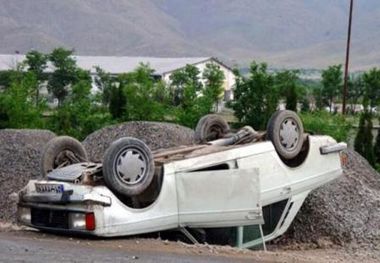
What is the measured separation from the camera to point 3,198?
53.9 ft

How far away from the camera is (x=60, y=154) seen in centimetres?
1197

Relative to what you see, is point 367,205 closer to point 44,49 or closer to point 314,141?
point 314,141

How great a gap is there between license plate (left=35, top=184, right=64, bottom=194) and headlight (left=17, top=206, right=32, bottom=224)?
37cm

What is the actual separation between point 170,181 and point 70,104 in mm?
25093

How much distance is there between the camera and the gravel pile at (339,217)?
1391 centimetres

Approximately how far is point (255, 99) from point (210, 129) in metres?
17.7

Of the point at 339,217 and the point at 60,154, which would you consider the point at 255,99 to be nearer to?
the point at 339,217

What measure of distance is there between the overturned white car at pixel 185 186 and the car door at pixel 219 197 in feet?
0.04

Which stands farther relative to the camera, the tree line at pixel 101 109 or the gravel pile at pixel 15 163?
the tree line at pixel 101 109

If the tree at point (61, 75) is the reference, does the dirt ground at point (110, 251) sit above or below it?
below

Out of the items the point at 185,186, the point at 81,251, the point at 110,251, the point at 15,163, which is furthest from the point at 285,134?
the point at 15,163

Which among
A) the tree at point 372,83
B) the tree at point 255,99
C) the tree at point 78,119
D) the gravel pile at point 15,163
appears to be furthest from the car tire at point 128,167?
the tree at point 372,83

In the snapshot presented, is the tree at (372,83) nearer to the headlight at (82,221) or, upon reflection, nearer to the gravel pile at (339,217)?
the gravel pile at (339,217)

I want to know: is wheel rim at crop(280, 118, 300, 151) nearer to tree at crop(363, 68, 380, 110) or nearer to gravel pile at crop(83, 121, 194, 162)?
gravel pile at crop(83, 121, 194, 162)
